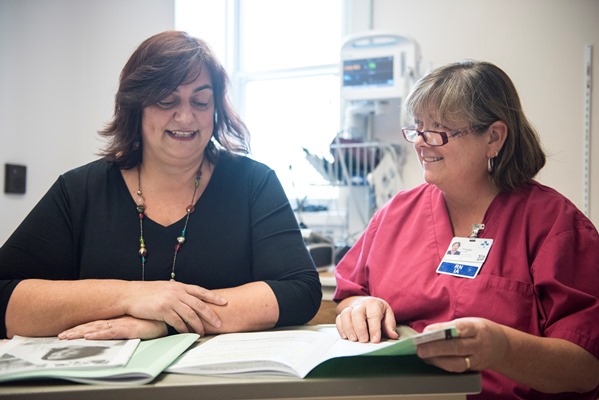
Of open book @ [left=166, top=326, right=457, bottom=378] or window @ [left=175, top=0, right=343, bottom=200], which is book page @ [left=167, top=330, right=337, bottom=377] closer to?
open book @ [left=166, top=326, right=457, bottom=378]

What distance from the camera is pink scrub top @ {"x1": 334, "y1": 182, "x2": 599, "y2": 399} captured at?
3.34 feet

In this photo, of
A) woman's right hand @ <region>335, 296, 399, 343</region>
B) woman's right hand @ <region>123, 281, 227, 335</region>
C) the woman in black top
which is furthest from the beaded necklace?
woman's right hand @ <region>335, 296, 399, 343</region>

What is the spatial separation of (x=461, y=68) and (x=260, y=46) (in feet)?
6.81

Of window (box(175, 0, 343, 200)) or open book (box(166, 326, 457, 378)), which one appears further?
window (box(175, 0, 343, 200))

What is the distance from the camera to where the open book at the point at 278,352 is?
671 mm

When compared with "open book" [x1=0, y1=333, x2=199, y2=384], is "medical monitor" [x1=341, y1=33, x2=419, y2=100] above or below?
above

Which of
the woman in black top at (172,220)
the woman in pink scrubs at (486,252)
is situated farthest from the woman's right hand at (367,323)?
the woman in black top at (172,220)

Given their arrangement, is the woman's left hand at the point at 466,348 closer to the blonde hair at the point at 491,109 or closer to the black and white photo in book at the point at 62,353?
the black and white photo in book at the point at 62,353

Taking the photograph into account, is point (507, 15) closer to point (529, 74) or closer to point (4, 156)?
point (529, 74)

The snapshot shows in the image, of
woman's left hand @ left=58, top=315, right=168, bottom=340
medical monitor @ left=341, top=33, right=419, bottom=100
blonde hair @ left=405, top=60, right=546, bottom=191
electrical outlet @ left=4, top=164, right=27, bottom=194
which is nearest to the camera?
woman's left hand @ left=58, top=315, right=168, bottom=340

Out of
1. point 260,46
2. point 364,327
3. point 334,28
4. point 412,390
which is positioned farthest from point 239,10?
point 412,390

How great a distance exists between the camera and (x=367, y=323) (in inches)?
38.0

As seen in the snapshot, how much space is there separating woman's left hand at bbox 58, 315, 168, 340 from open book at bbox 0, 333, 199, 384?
1.0 inches

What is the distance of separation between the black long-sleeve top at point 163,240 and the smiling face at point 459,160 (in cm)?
34
